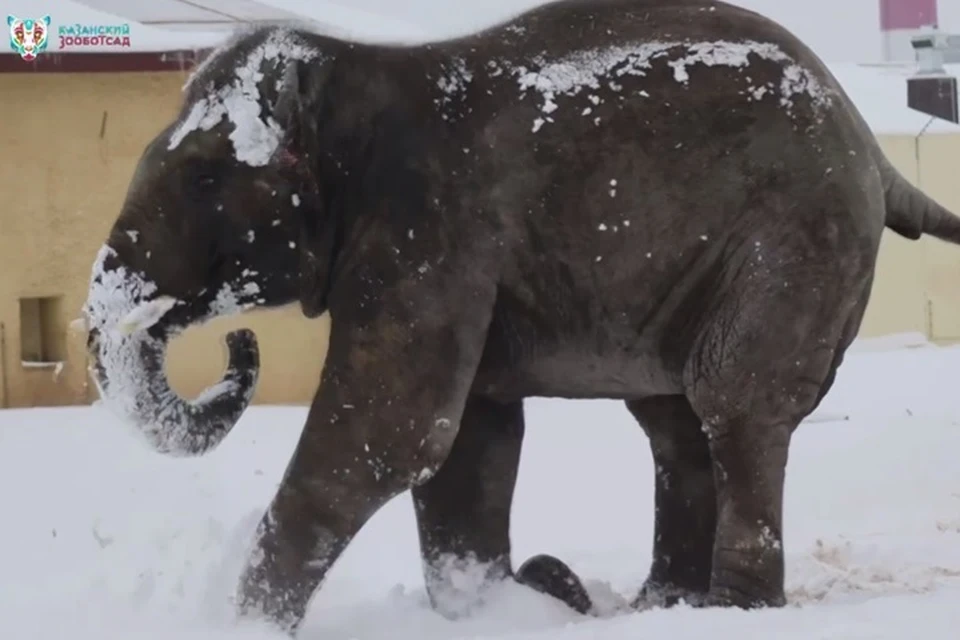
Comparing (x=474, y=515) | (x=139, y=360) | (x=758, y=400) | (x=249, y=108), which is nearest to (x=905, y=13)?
(x=474, y=515)

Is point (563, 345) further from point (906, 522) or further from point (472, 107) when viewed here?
point (906, 522)

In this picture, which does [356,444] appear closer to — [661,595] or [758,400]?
[758,400]

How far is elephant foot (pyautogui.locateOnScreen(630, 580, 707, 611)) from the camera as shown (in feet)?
17.1

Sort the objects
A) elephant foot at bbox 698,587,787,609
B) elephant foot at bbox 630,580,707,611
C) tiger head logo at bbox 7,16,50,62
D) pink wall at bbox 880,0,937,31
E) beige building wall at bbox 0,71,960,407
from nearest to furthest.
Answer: elephant foot at bbox 698,587,787,609 → elephant foot at bbox 630,580,707,611 → tiger head logo at bbox 7,16,50,62 → beige building wall at bbox 0,71,960,407 → pink wall at bbox 880,0,937,31

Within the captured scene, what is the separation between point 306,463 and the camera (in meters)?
4.51

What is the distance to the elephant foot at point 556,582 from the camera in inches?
201

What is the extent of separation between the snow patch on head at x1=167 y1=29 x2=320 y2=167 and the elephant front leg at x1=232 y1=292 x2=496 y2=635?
48 cm

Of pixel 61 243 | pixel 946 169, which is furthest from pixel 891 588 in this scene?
pixel 946 169

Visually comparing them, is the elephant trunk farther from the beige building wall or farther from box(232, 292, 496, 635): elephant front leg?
the beige building wall

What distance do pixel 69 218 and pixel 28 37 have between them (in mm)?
1258

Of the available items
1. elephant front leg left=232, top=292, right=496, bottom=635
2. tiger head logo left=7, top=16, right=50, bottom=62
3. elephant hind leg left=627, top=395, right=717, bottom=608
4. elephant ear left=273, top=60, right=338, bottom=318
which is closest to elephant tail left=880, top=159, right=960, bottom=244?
elephant hind leg left=627, top=395, right=717, bottom=608

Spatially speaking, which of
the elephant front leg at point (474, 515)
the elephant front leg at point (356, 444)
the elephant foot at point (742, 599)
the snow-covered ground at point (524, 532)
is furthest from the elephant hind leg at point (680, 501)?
the elephant front leg at point (356, 444)

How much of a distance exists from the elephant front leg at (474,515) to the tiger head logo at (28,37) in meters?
8.55

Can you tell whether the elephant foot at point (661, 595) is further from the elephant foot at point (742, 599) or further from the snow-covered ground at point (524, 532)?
the elephant foot at point (742, 599)
